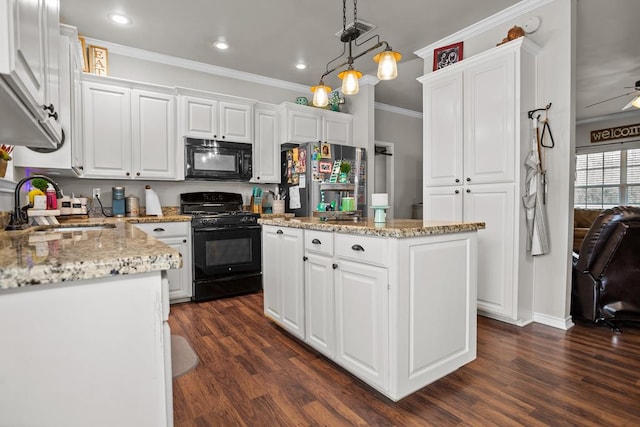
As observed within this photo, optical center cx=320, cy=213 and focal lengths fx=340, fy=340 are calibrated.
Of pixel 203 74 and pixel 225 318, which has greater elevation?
pixel 203 74

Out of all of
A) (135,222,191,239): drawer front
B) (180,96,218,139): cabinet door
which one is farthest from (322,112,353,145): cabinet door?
(135,222,191,239): drawer front

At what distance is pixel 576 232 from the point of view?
5.05 metres

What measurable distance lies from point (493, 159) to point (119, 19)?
11.8 ft

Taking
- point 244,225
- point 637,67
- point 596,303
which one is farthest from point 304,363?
point 637,67

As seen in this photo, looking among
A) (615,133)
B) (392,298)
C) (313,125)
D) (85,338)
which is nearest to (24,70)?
(85,338)

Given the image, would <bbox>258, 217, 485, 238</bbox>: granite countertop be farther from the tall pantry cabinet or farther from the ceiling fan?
the ceiling fan

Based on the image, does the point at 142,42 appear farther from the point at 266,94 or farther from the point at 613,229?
the point at 613,229

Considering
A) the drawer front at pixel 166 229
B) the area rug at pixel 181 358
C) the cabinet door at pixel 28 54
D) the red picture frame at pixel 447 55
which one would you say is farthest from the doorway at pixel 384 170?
the cabinet door at pixel 28 54

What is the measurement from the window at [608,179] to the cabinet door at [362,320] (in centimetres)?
721

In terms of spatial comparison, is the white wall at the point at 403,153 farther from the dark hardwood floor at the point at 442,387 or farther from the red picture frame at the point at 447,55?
the dark hardwood floor at the point at 442,387

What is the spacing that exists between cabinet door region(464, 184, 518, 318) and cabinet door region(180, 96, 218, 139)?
9.34ft

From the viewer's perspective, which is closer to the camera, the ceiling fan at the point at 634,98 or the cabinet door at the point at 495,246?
the cabinet door at the point at 495,246

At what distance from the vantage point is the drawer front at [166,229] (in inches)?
130

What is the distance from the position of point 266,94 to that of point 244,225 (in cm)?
200
